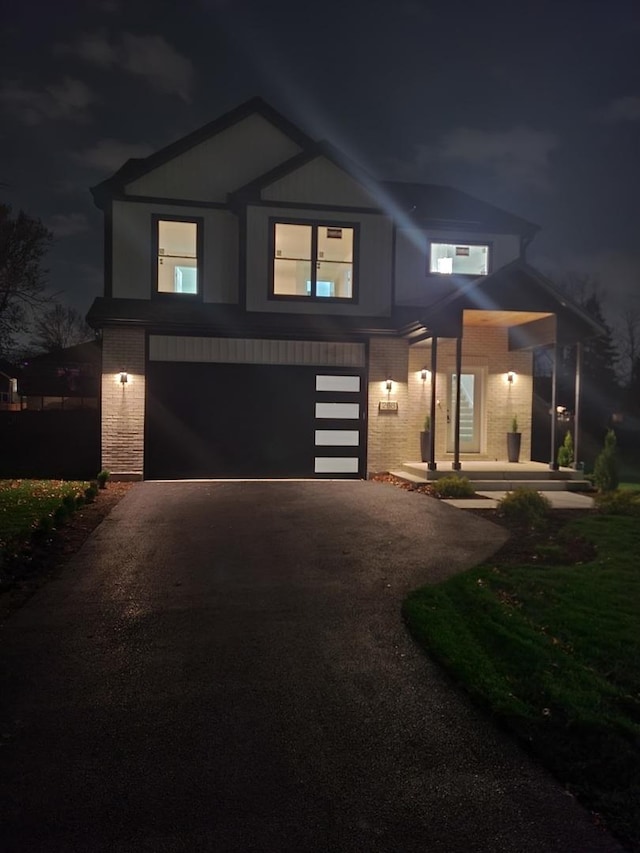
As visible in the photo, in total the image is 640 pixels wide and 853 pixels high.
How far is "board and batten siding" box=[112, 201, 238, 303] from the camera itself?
1486 centimetres

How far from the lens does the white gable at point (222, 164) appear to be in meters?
15.2

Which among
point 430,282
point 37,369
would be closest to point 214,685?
point 430,282

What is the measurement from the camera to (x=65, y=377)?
29000mm

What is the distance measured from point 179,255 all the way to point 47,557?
31.4ft

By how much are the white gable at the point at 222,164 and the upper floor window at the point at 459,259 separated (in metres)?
4.27

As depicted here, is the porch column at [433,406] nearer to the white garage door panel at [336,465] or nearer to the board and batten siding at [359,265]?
the white garage door panel at [336,465]

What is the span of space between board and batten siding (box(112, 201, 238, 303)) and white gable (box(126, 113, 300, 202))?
1.26 feet

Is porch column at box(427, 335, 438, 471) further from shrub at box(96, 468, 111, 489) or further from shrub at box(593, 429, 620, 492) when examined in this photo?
shrub at box(96, 468, 111, 489)

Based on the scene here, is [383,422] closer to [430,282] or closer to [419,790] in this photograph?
[430,282]

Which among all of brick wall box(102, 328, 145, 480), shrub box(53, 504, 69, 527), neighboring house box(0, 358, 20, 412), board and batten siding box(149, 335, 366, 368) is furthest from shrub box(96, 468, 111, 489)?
neighboring house box(0, 358, 20, 412)

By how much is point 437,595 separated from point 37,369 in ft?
91.9

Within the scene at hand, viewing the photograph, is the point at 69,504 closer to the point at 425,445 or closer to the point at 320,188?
the point at 425,445

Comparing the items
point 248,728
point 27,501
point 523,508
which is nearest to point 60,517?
point 27,501

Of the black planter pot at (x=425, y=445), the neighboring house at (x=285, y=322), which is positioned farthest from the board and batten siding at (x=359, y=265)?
the black planter pot at (x=425, y=445)
